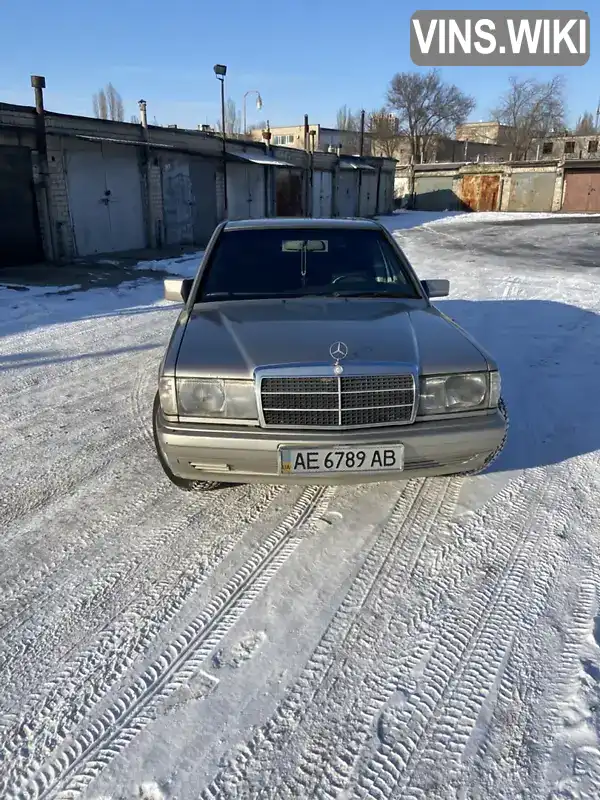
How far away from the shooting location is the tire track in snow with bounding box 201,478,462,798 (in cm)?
184

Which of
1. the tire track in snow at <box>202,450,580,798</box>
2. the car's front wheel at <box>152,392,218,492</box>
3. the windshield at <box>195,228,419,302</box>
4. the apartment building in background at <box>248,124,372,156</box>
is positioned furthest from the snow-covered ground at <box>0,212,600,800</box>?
the apartment building in background at <box>248,124,372,156</box>

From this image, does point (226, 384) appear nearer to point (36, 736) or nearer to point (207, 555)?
point (207, 555)

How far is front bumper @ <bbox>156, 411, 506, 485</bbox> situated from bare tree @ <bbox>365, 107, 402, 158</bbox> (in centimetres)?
6720

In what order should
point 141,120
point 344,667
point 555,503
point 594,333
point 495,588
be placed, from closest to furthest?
point 344,667 < point 495,588 < point 555,503 < point 594,333 < point 141,120

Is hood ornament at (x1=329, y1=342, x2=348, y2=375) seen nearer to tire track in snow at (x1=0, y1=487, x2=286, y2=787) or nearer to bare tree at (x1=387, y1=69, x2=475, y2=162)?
tire track in snow at (x1=0, y1=487, x2=286, y2=787)

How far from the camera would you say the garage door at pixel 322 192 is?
28.7 metres

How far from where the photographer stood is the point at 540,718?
201 cm

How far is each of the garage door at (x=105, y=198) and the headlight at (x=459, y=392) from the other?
1452 centimetres

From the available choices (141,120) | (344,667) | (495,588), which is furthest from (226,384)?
(141,120)

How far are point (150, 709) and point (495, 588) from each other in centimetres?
161

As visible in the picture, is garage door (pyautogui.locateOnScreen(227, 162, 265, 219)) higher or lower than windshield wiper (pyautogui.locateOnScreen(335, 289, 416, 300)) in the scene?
higher

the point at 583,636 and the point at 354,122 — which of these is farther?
the point at 354,122

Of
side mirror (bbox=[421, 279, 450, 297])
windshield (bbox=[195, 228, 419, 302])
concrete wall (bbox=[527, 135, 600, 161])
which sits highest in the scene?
concrete wall (bbox=[527, 135, 600, 161])

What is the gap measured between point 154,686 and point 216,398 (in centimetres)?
134
